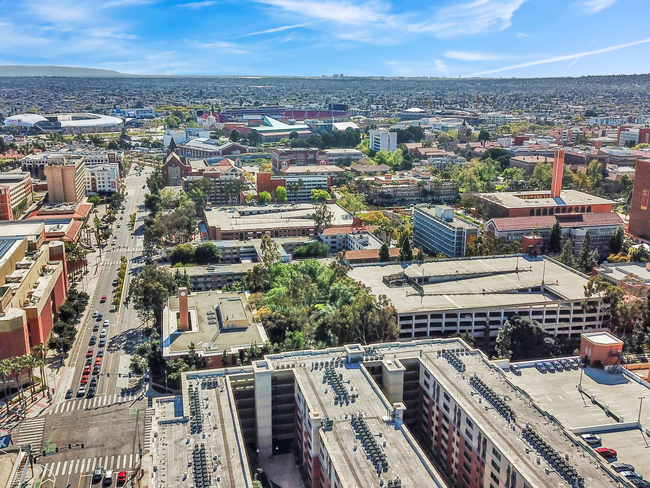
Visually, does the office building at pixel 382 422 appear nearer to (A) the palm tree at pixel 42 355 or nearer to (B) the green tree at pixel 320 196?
(A) the palm tree at pixel 42 355

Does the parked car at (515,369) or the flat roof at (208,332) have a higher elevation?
the parked car at (515,369)

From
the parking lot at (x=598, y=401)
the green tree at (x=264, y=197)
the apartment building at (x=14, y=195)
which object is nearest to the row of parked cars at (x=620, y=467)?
the parking lot at (x=598, y=401)

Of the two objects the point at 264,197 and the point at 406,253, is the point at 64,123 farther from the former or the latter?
the point at 406,253

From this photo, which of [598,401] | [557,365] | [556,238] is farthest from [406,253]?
[598,401]

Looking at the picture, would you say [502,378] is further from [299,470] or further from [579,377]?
[299,470]

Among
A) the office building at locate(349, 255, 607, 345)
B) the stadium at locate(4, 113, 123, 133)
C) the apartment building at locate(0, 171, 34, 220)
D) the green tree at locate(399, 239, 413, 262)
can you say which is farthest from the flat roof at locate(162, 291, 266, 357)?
the stadium at locate(4, 113, 123, 133)

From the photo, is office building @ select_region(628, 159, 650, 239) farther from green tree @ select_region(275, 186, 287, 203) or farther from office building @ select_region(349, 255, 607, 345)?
green tree @ select_region(275, 186, 287, 203)
